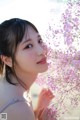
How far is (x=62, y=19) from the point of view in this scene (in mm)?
771

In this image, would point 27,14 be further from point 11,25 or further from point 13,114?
point 13,114

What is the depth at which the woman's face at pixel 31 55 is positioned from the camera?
69 centimetres

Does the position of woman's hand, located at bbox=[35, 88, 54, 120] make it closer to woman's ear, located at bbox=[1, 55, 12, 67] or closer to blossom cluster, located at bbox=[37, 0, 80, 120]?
blossom cluster, located at bbox=[37, 0, 80, 120]

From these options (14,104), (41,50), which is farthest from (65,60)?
(14,104)

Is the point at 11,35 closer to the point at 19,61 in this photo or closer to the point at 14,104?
the point at 19,61

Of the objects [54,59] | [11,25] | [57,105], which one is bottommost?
[57,105]

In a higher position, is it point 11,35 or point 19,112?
point 11,35

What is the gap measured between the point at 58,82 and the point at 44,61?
0.39 feet

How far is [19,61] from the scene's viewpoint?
0.72 metres

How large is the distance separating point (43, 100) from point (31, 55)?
200 millimetres

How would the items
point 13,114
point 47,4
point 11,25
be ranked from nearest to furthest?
point 13,114 < point 11,25 < point 47,4

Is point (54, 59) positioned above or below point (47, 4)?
below

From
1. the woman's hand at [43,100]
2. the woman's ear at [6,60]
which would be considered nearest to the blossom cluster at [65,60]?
the woman's hand at [43,100]

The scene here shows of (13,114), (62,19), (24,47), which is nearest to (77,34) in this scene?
(62,19)
